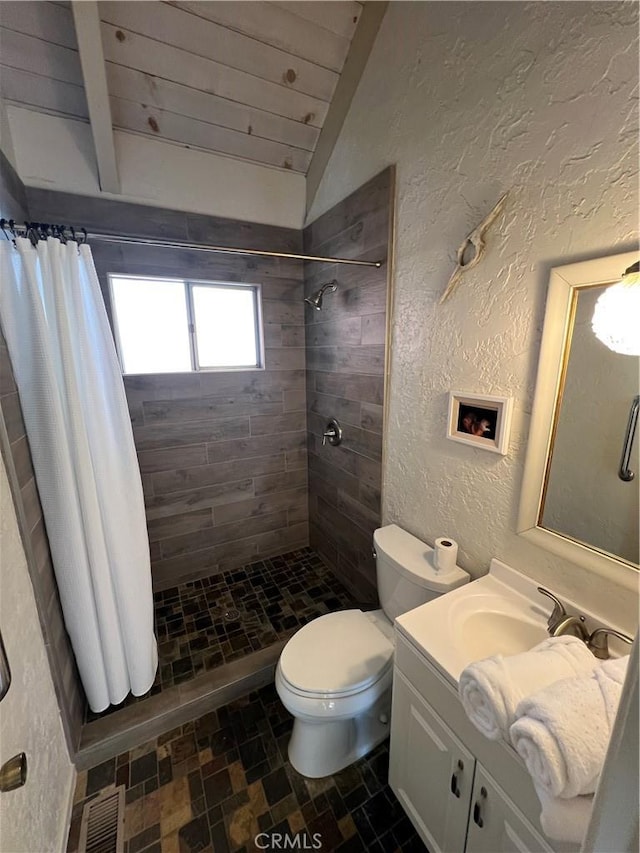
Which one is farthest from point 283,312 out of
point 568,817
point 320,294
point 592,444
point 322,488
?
point 568,817

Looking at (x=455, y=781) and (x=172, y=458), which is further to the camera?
(x=172, y=458)

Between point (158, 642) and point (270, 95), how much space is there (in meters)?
2.88

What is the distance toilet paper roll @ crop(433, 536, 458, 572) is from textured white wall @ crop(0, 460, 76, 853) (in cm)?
131

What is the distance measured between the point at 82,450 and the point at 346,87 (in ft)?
6.57

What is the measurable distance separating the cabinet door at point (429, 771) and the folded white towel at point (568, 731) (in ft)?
1.10

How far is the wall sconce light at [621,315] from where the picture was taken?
82 centimetres

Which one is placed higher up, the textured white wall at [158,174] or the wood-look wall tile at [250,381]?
the textured white wall at [158,174]

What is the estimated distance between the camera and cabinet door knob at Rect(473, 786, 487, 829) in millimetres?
856

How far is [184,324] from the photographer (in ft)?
7.00

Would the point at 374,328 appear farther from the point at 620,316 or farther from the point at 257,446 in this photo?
the point at 257,446

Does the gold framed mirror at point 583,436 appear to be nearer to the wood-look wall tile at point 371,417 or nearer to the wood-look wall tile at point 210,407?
the wood-look wall tile at point 371,417

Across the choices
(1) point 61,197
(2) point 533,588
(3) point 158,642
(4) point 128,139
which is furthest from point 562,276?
(3) point 158,642

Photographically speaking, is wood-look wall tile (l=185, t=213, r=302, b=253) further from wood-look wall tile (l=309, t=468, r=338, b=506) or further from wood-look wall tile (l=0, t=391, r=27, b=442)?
wood-look wall tile (l=309, t=468, r=338, b=506)

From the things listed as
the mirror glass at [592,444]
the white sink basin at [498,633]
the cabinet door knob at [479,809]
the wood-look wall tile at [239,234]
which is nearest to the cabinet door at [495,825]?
the cabinet door knob at [479,809]
